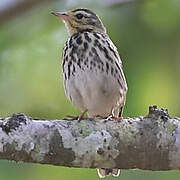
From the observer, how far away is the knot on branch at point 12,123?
11.7 feet

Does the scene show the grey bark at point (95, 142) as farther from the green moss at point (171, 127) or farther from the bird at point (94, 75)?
the bird at point (94, 75)

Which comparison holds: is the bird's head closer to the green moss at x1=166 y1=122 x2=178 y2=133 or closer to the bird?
the bird

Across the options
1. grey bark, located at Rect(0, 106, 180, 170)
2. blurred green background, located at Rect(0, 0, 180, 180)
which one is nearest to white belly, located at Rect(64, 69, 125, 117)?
blurred green background, located at Rect(0, 0, 180, 180)

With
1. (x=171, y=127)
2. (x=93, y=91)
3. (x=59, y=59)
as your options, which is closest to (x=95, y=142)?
(x=171, y=127)

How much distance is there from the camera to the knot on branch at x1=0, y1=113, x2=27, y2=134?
3.56 metres

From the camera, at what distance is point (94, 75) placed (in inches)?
198

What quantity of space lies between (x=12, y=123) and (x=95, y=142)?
50cm

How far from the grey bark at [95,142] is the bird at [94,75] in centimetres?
103

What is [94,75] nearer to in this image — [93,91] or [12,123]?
[93,91]

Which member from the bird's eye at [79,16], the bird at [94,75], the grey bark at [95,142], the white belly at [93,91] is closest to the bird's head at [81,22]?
the bird's eye at [79,16]

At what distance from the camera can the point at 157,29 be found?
602 centimetres

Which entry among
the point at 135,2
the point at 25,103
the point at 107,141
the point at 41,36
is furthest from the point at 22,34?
the point at 107,141

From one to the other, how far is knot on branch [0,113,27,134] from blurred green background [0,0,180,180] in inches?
77.8

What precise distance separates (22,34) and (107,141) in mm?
2608
